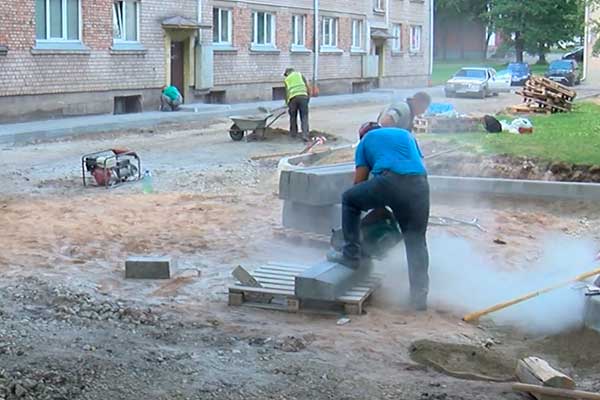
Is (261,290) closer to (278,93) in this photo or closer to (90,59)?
(90,59)

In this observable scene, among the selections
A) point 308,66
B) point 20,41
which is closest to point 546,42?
point 308,66

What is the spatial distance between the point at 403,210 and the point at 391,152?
0.48m

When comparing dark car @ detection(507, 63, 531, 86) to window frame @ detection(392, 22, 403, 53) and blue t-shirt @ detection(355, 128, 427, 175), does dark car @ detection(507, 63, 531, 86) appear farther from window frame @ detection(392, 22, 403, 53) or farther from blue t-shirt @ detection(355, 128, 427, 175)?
blue t-shirt @ detection(355, 128, 427, 175)

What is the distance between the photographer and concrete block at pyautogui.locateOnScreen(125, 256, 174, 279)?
28.4 ft

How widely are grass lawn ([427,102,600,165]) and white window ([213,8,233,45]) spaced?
13.4 meters

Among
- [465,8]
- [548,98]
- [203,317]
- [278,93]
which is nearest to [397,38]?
[278,93]

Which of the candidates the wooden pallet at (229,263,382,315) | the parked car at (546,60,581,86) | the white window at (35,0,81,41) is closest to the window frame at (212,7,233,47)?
the white window at (35,0,81,41)

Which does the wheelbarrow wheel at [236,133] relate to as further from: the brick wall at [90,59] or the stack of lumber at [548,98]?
the stack of lumber at [548,98]

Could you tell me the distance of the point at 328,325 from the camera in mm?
7289

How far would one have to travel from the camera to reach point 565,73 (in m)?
52.5

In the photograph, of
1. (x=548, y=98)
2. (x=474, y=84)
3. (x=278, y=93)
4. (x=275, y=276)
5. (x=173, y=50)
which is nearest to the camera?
(x=275, y=276)

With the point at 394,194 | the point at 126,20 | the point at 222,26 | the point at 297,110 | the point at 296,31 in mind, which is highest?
the point at 296,31

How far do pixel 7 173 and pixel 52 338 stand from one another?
968 centimetres

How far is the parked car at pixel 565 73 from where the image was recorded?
51.8 metres
